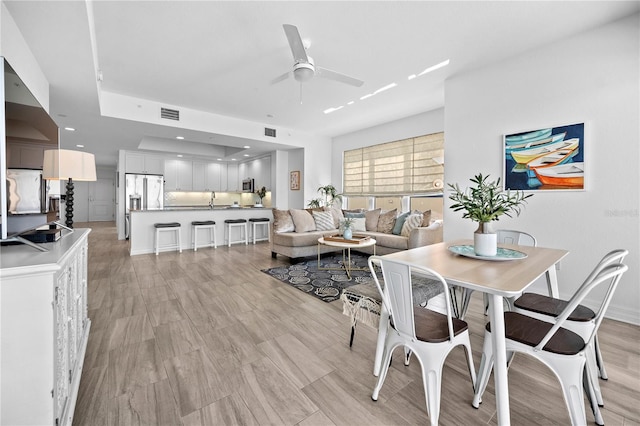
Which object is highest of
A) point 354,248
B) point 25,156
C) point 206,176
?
point 206,176

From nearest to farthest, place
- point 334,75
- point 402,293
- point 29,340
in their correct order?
1. point 29,340
2. point 402,293
3. point 334,75

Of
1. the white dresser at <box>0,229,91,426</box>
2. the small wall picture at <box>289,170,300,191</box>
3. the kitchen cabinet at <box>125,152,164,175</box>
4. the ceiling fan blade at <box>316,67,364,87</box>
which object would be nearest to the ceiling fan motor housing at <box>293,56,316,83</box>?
the ceiling fan blade at <box>316,67,364,87</box>

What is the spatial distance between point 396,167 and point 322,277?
A: 343 centimetres

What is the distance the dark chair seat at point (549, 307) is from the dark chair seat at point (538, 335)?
161mm

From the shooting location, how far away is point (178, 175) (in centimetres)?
855

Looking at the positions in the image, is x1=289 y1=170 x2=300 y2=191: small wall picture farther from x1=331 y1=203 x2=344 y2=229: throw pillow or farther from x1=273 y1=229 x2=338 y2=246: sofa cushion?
x1=273 y1=229 x2=338 y2=246: sofa cushion

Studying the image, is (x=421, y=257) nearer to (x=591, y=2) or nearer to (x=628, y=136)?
(x=628, y=136)

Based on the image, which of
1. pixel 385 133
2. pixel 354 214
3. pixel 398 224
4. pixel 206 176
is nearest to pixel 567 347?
pixel 398 224

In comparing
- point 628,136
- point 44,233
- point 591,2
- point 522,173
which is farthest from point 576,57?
point 44,233

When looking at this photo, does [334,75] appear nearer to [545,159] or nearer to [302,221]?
[545,159]

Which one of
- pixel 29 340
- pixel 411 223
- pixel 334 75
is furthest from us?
pixel 411 223

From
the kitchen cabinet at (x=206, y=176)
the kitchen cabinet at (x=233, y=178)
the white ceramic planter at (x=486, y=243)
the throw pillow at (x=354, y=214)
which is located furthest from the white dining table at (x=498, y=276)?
the kitchen cabinet at (x=233, y=178)

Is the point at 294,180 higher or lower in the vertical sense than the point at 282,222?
higher

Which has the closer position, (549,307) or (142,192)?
(549,307)
